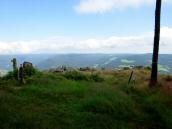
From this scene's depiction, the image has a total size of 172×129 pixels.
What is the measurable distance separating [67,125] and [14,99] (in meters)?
3.57

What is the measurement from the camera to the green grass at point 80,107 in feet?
45.2

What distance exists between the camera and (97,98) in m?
16.9

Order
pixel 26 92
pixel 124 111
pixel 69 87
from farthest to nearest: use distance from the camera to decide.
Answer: pixel 69 87 < pixel 26 92 < pixel 124 111

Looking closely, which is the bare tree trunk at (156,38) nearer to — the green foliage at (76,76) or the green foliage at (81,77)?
the green foliage at (81,77)

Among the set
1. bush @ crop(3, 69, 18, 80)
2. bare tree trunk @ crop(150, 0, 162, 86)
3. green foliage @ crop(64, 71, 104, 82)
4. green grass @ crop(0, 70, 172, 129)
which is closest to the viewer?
green grass @ crop(0, 70, 172, 129)

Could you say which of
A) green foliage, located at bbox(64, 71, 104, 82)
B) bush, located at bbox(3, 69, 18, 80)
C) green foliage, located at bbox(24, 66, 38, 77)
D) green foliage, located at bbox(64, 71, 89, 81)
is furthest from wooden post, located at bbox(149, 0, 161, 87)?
bush, located at bbox(3, 69, 18, 80)

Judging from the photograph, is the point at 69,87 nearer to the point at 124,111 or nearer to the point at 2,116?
the point at 124,111

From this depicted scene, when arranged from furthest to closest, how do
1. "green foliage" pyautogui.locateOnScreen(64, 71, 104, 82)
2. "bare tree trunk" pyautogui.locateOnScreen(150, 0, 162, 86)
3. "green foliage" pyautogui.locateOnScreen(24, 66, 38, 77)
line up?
"green foliage" pyautogui.locateOnScreen(64, 71, 104, 82) < "green foliage" pyautogui.locateOnScreen(24, 66, 38, 77) < "bare tree trunk" pyautogui.locateOnScreen(150, 0, 162, 86)

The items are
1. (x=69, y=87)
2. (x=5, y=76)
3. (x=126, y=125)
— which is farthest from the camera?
(x=5, y=76)

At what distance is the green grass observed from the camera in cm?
1378

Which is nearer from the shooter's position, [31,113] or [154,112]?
[31,113]

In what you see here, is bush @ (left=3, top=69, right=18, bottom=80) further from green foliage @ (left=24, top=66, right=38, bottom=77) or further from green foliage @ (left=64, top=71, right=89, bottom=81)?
green foliage @ (left=64, top=71, right=89, bottom=81)

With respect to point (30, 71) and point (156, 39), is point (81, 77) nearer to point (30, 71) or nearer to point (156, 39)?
point (30, 71)

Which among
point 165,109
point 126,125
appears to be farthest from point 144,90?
point 126,125
